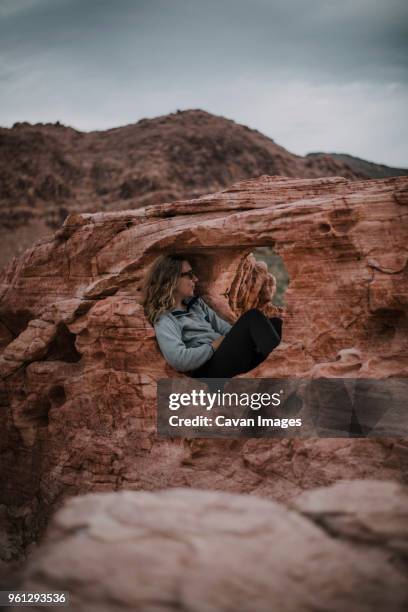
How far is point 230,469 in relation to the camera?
221 inches

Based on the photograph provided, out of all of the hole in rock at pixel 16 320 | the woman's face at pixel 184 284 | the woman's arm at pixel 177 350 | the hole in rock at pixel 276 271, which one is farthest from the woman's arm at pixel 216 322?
the hole in rock at pixel 276 271

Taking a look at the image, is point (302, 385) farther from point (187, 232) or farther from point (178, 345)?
point (187, 232)

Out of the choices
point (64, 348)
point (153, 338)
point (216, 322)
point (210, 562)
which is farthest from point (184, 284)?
point (210, 562)

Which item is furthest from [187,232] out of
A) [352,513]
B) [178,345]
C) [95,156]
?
[95,156]

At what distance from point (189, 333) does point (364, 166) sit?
25618mm

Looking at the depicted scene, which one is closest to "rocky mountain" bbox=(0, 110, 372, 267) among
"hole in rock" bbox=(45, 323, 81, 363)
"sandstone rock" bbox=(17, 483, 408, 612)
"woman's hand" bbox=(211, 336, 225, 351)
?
"hole in rock" bbox=(45, 323, 81, 363)

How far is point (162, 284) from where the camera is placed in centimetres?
574

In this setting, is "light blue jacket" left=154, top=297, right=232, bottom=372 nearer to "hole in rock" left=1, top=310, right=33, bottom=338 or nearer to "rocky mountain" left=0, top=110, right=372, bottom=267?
"hole in rock" left=1, top=310, right=33, bottom=338

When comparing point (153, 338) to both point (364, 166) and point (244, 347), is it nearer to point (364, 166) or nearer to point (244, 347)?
point (244, 347)

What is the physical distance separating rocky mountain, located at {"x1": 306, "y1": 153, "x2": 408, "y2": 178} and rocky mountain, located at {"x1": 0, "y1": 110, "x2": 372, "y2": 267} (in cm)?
55

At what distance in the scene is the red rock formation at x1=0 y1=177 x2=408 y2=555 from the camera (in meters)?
5.13

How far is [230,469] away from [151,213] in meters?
3.31

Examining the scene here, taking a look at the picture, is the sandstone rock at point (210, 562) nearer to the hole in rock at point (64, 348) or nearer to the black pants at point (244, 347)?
the black pants at point (244, 347)

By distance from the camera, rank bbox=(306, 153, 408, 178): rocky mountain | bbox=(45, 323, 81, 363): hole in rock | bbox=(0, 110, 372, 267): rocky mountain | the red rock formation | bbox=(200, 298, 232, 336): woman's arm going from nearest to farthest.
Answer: the red rock formation → bbox=(200, 298, 232, 336): woman's arm → bbox=(45, 323, 81, 363): hole in rock → bbox=(0, 110, 372, 267): rocky mountain → bbox=(306, 153, 408, 178): rocky mountain
